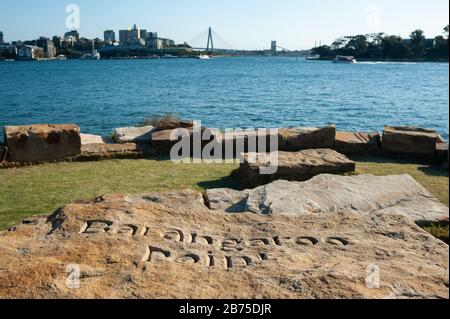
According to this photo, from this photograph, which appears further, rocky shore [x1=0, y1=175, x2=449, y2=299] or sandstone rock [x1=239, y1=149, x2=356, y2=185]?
sandstone rock [x1=239, y1=149, x2=356, y2=185]

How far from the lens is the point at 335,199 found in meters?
5.14

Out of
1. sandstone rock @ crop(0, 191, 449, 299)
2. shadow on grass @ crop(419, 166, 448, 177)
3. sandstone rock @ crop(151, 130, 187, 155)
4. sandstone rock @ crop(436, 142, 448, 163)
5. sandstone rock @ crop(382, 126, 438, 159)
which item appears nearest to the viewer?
sandstone rock @ crop(0, 191, 449, 299)

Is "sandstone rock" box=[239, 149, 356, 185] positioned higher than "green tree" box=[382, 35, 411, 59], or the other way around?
"green tree" box=[382, 35, 411, 59]

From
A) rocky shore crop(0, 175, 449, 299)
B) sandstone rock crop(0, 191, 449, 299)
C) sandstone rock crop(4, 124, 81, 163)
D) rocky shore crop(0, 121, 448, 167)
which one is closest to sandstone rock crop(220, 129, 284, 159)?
rocky shore crop(0, 121, 448, 167)

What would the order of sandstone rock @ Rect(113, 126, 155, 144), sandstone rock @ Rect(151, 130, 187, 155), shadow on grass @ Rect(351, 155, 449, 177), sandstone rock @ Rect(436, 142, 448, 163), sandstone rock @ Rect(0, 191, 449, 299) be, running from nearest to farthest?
sandstone rock @ Rect(0, 191, 449, 299), shadow on grass @ Rect(351, 155, 449, 177), sandstone rock @ Rect(436, 142, 448, 163), sandstone rock @ Rect(151, 130, 187, 155), sandstone rock @ Rect(113, 126, 155, 144)

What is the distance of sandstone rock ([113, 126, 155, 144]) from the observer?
30.0ft

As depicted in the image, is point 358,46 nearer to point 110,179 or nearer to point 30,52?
point 30,52

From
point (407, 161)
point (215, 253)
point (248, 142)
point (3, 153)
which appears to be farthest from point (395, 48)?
point (215, 253)

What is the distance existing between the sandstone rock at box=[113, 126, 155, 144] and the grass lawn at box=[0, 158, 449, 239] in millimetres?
973

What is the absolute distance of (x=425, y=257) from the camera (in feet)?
11.1

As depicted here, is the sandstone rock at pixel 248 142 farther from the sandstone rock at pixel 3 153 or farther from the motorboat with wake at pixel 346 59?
the motorboat with wake at pixel 346 59

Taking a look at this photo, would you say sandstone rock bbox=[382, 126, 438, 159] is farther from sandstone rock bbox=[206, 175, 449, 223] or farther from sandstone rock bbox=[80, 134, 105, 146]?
sandstone rock bbox=[80, 134, 105, 146]

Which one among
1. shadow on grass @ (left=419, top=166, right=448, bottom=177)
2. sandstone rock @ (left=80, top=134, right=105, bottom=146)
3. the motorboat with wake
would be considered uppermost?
the motorboat with wake

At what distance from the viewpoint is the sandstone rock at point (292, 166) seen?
661 centimetres
